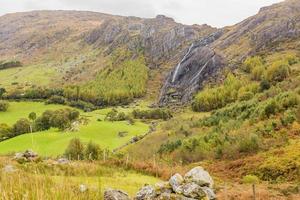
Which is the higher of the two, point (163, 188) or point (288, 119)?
point (288, 119)

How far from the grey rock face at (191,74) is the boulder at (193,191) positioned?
126452mm

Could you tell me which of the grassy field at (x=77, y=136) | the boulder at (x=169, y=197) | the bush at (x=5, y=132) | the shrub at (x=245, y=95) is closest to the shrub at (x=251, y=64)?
the shrub at (x=245, y=95)

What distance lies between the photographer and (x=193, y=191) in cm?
1645

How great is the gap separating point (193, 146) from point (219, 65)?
318 feet

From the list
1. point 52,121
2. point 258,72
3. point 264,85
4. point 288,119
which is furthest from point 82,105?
point 288,119

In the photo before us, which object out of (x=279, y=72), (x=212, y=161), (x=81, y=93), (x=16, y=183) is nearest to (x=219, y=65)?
(x=279, y=72)

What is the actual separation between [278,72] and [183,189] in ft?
292

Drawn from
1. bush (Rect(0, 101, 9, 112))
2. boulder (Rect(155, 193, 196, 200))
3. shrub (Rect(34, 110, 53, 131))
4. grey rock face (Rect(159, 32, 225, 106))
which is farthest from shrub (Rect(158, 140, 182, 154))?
bush (Rect(0, 101, 9, 112))

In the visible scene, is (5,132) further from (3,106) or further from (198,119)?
(198,119)

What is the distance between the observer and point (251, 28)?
168m

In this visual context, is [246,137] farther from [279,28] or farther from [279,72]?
[279,28]

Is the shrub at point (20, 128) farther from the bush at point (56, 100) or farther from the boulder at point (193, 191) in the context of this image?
the boulder at point (193, 191)

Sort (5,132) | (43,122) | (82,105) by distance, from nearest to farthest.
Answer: (5,132) → (43,122) → (82,105)

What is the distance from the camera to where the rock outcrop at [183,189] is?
613 inches
